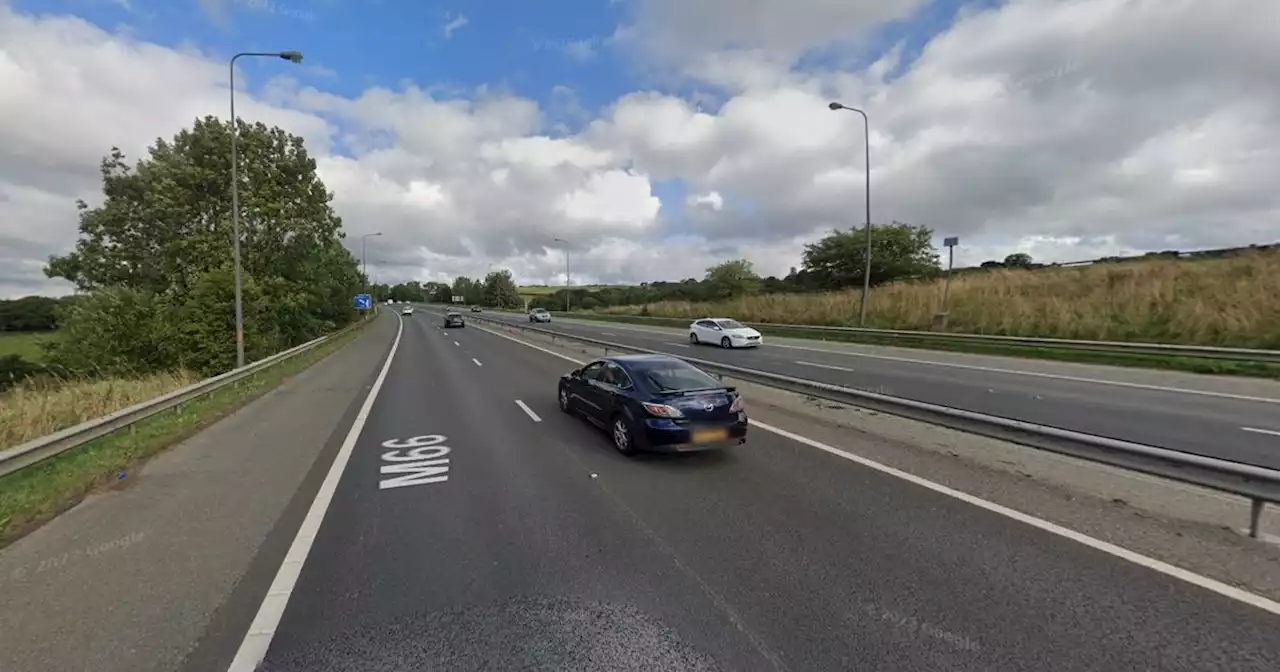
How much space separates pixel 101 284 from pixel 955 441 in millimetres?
41500

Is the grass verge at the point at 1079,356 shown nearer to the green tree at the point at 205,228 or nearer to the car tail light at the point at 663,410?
the car tail light at the point at 663,410

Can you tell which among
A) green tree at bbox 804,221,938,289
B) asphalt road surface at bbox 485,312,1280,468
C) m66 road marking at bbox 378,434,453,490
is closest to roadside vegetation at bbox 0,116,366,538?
m66 road marking at bbox 378,434,453,490

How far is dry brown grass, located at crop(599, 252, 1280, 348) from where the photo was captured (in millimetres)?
18812

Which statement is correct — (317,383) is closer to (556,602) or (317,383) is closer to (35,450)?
(35,450)

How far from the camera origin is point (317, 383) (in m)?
15.9

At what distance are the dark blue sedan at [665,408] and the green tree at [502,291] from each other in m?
120

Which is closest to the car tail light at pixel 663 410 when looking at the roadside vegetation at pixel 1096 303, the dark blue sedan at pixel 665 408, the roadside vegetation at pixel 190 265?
the dark blue sedan at pixel 665 408

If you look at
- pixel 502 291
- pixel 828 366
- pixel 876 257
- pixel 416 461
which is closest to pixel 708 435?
pixel 416 461

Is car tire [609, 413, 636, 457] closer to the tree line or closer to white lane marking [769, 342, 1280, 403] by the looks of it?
white lane marking [769, 342, 1280, 403]

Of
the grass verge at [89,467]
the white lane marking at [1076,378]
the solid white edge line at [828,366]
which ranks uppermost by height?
the white lane marking at [1076,378]

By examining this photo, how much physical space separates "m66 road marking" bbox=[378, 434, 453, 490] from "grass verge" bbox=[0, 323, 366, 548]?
290cm

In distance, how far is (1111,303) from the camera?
23.4 m

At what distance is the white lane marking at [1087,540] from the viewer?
3658 millimetres

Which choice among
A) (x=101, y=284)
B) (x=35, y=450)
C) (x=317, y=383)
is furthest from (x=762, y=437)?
(x=101, y=284)
